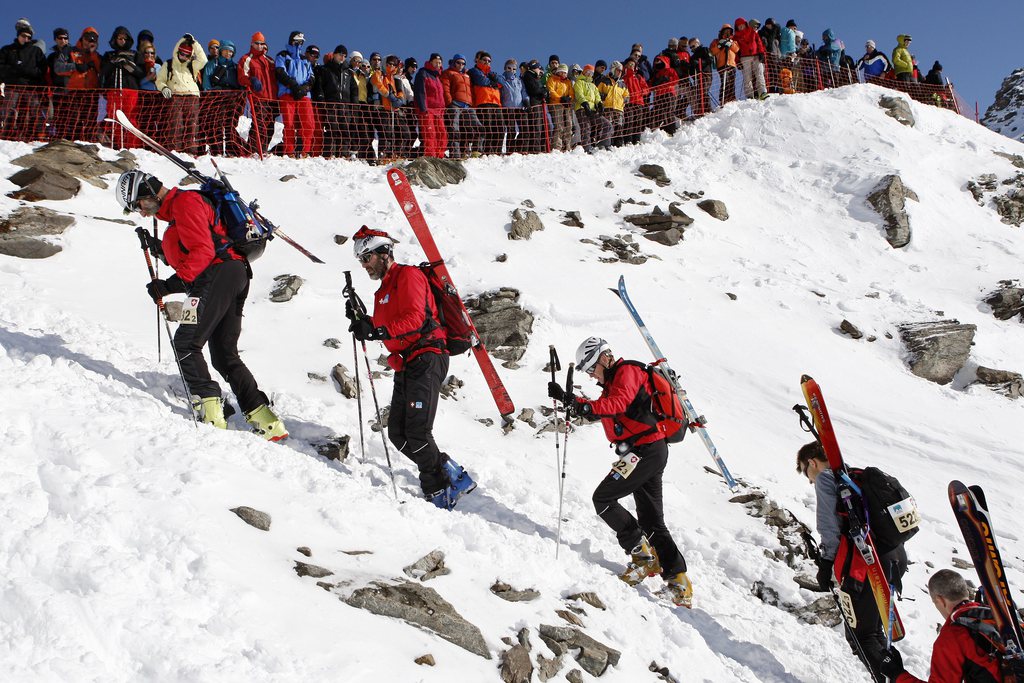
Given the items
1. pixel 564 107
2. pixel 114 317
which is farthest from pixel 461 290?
pixel 564 107

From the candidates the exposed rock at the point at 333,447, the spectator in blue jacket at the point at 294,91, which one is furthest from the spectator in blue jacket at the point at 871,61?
the exposed rock at the point at 333,447

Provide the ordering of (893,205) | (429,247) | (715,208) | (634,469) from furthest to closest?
(893,205) → (715,208) → (429,247) → (634,469)

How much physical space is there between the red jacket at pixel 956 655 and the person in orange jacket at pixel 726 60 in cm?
1880

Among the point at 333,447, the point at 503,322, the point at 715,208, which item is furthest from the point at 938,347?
the point at 333,447

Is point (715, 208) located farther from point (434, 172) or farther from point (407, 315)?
point (407, 315)

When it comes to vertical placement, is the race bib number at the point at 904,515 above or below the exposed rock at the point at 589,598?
above

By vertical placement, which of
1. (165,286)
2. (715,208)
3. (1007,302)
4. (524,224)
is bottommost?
(165,286)

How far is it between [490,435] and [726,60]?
638 inches

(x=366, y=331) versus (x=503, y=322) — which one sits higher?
(x=366, y=331)

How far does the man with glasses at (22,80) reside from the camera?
13.2 m

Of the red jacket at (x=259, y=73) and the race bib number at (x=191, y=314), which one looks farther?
the red jacket at (x=259, y=73)

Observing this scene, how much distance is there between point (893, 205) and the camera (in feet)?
54.2

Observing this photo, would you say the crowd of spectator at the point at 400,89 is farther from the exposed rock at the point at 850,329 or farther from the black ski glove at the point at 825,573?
the black ski glove at the point at 825,573

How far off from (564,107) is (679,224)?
5.21 meters
